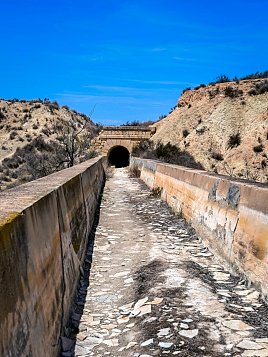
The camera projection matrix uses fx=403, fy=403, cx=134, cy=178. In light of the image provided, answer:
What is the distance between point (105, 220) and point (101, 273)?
13.0ft

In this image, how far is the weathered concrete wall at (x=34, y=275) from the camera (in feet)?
7.24

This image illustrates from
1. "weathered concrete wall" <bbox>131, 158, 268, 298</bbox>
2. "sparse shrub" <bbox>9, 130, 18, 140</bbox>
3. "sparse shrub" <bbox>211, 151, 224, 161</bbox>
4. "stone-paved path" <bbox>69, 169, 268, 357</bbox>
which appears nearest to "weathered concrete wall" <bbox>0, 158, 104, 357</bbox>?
"stone-paved path" <bbox>69, 169, 268, 357</bbox>

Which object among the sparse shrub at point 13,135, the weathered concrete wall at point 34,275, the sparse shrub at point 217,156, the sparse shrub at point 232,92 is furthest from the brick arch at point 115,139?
the weathered concrete wall at point 34,275

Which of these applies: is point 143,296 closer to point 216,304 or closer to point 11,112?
point 216,304

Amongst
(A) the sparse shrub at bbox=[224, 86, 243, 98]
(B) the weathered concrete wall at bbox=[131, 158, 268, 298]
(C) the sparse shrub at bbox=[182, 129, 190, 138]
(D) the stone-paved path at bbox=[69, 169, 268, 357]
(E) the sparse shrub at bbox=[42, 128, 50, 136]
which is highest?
(A) the sparse shrub at bbox=[224, 86, 243, 98]

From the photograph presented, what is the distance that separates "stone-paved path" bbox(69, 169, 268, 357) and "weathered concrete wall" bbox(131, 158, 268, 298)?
0.24 metres

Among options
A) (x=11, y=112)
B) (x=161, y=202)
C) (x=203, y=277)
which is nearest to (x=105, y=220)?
(x=161, y=202)

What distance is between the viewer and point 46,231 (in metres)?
3.42

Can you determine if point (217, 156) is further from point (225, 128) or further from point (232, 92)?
point (232, 92)

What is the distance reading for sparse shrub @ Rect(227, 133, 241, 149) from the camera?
99.3ft

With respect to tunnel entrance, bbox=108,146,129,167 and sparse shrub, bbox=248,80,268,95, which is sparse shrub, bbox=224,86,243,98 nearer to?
sparse shrub, bbox=248,80,268,95

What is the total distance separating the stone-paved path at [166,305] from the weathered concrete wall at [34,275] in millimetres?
476

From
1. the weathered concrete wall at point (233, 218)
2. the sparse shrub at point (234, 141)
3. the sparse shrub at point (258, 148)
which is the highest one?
the sparse shrub at point (234, 141)

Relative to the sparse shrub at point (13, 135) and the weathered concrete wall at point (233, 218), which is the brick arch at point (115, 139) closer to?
the sparse shrub at point (13, 135)
